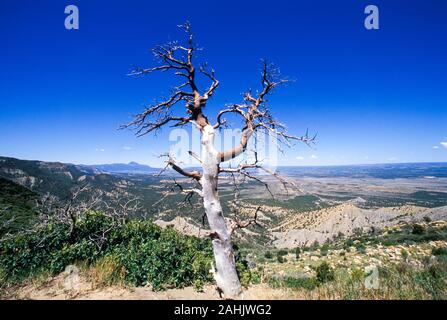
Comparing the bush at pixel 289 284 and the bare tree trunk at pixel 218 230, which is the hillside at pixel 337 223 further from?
the bare tree trunk at pixel 218 230

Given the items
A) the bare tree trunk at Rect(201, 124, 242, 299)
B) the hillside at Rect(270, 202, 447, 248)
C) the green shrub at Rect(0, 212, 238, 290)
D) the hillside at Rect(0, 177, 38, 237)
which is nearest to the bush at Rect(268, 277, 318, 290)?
the green shrub at Rect(0, 212, 238, 290)

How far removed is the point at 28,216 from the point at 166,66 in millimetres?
9775

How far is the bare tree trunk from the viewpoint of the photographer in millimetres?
6237

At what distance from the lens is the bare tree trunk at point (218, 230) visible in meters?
6.24

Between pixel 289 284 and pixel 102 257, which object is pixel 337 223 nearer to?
pixel 289 284

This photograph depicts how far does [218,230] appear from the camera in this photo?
6219mm

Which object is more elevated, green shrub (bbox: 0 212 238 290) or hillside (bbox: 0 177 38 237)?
hillside (bbox: 0 177 38 237)

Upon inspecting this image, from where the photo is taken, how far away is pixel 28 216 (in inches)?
475

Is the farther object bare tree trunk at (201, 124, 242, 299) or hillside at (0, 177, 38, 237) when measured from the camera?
hillside at (0, 177, 38, 237)

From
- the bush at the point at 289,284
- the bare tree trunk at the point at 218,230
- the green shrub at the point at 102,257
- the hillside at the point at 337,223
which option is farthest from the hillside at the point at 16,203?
the hillside at the point at 337,223

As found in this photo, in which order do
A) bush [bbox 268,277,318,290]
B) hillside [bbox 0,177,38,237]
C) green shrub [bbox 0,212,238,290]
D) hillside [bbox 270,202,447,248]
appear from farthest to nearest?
hillside [bbox 270,202,447,248], hillside [bbox 0,177,38,237], bush [bbox 268,277,318,290], green shrub [bbox 0,212,238,290]

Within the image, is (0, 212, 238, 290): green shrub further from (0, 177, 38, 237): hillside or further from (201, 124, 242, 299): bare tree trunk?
(0, 177, 38, 237): hillside

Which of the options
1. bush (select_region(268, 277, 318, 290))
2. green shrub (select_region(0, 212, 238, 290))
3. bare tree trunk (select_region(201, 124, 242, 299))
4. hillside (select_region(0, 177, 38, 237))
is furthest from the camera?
hillside (select_region(0, 177, 38, 237))
